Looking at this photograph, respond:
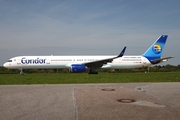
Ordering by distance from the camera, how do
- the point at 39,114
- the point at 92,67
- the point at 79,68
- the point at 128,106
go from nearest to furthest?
1. the point at 39,114
2. the point at 128,106
3. the point at 79,68
4. the point at 92,67

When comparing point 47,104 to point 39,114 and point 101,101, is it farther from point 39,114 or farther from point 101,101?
point 101,101

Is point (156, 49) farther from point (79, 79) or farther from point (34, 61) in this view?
point (79, 79)

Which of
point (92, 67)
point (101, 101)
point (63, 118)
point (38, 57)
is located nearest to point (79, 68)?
point (92, 67)

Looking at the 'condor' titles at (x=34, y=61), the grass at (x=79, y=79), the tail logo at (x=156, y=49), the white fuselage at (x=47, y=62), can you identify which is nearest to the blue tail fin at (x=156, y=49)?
the tail logo at (x=156, y=49)

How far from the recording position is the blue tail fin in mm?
38125

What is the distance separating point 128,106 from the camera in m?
6.46

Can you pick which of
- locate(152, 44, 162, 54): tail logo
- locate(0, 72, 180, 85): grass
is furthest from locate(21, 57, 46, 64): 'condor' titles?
locate(152, 44, 162, 54): tail logo

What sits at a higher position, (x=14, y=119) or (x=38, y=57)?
(x=38, y=57)

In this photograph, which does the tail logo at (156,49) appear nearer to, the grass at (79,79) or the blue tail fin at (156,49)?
the blue tail fin at (156,49)

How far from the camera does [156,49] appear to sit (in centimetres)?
3859

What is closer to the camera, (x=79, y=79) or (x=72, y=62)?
(x=79, y=79)

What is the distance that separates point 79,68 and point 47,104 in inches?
946

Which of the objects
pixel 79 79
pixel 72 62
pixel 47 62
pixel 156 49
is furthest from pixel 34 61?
pixel 156 49

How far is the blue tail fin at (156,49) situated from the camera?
125 feet
